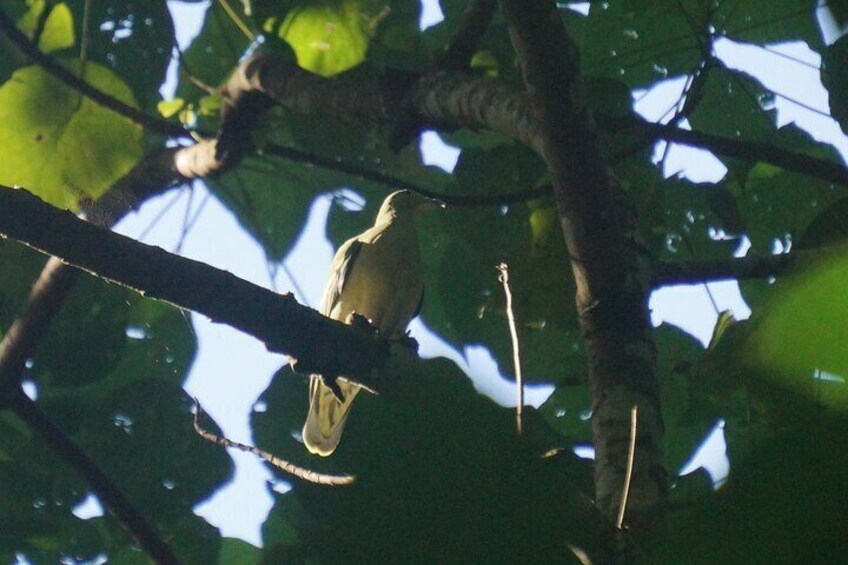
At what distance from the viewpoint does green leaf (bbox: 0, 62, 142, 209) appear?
9.10 feet

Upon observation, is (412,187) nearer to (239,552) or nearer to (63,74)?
(63,74)

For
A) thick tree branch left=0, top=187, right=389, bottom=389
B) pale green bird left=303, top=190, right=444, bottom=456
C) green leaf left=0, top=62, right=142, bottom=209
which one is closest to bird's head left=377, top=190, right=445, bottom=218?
pale green bird left=303, top=190, right=444, bottom=456

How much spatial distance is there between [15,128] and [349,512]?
7.00 feet

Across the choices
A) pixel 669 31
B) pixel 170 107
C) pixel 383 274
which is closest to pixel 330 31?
pixel 669 31

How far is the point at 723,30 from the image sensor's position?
2766mm

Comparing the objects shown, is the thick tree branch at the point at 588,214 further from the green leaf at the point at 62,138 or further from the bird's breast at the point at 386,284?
the bird's breast at the point at 386,284

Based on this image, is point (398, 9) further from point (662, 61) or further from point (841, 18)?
point (841, 18)

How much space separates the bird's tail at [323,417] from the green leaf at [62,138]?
822mm

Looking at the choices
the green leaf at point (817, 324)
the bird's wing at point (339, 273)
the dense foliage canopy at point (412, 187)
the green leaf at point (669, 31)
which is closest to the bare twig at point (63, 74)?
the dense foliage canopy at point (412, 187)

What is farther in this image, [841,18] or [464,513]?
[464,513]

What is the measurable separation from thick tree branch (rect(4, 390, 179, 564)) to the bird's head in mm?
1349

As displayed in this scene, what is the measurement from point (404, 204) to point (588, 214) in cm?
183

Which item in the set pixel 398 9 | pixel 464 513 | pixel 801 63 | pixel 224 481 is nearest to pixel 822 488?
pixel 464 513

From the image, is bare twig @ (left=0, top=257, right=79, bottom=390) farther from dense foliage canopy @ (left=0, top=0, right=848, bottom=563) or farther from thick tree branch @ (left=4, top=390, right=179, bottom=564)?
thick tree branch @ (left=4, top=390, right=179, bottom=564)
